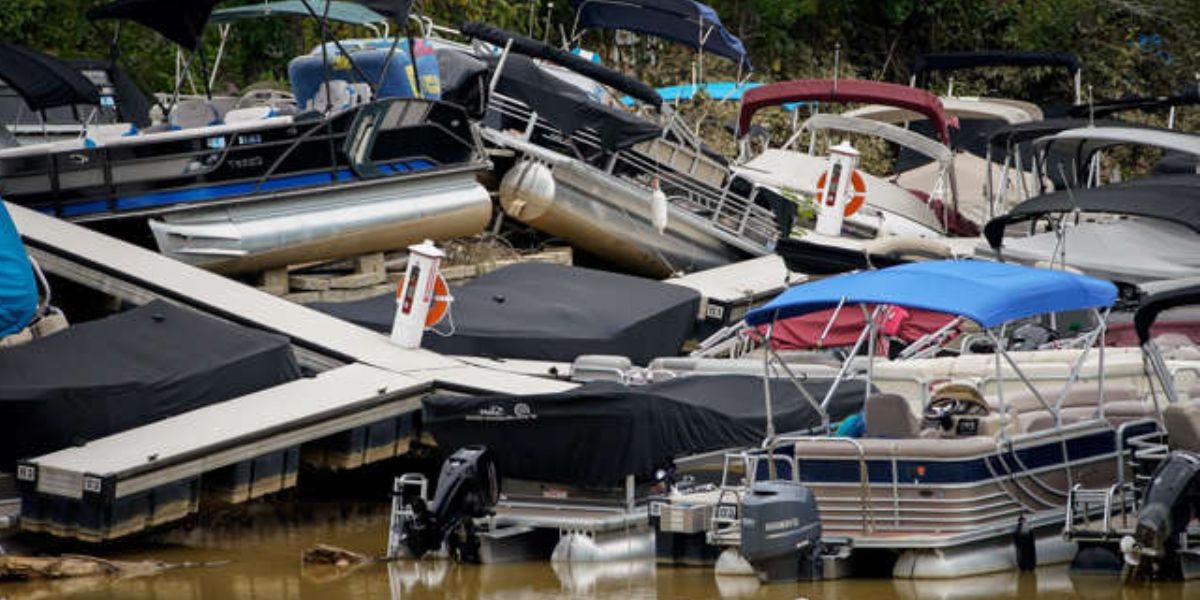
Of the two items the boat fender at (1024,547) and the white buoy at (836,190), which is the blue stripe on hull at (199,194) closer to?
the white buoy at (836,190)

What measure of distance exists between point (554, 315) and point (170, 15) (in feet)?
16.9

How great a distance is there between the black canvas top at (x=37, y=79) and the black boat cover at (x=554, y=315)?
178 inches

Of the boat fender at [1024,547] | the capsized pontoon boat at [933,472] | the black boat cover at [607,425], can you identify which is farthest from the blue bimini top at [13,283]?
the boat fender at [1024,547]

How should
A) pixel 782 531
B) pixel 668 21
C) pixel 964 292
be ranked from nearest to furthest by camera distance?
pixel 782 531, pixel 964 292, pixel 668 21

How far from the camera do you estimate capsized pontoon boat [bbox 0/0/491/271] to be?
63.3ft

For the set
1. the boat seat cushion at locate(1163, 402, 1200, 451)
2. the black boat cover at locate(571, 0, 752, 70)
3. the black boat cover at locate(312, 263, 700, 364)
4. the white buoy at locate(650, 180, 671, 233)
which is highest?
the black boat cover at locate(571, 0, 752, 70)

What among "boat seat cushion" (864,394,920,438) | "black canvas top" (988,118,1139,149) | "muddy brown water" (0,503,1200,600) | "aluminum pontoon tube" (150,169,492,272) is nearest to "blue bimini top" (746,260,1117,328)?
"boat seat cushion" (864,394,920,438)

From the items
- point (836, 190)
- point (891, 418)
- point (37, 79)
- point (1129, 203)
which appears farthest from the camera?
point (836, 190)

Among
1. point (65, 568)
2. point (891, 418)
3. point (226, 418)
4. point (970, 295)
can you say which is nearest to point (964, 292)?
point (970, 295)

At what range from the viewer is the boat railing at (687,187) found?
24078 mm

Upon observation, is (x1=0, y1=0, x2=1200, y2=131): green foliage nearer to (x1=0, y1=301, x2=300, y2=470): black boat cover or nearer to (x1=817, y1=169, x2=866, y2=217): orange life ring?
(x1=817, y1=169, x2=866, y2=217): orange life ring

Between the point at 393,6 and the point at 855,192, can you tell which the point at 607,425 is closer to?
the point at 393,6

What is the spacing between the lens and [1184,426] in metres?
14.1

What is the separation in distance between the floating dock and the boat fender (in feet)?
12.8
